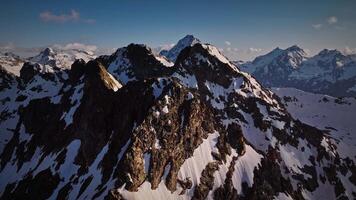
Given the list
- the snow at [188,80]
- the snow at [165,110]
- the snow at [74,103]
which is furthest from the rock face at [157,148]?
the snow at [188,80]

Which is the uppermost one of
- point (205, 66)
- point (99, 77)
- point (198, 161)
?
point (205, 66)

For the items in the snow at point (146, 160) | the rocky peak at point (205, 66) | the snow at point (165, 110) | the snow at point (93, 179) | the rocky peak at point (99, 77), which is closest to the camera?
the snow at point (93, 179)

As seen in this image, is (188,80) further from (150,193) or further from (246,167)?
(150,193)

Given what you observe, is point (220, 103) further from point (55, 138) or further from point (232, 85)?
point (55, 138)

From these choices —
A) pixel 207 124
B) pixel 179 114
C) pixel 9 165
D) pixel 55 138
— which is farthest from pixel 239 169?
pixel 9 165

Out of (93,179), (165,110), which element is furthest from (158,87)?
(93,179)

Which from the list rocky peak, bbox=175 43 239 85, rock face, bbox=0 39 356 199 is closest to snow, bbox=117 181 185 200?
rock face, bbox=0 39 356 199

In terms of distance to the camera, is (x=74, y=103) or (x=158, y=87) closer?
(x=158, y=87)

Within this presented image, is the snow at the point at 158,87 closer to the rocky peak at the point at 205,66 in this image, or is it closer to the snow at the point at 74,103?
the snow at the point at 74,103
